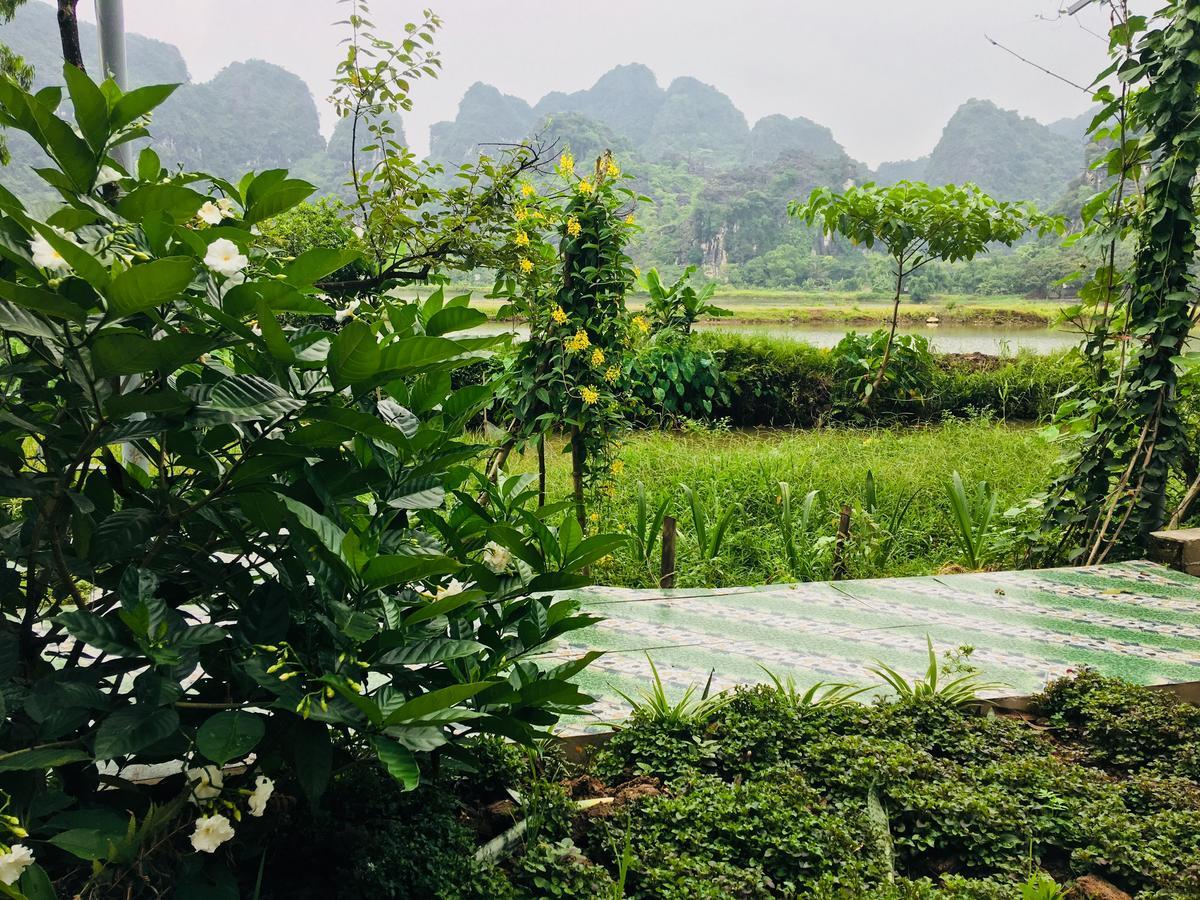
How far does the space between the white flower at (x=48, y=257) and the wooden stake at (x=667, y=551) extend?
7.36 feet

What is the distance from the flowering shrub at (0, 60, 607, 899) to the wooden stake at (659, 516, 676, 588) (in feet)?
5.87

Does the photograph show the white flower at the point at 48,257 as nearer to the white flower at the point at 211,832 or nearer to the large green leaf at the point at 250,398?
the large green leaf at the point at 250,398

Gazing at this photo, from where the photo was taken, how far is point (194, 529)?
1066mm

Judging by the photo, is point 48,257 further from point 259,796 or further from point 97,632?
point 259,796

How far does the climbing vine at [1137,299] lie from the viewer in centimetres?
300

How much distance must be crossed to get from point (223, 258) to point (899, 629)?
90.1 inches

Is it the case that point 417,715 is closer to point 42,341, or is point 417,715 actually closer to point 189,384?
→ point 189,384

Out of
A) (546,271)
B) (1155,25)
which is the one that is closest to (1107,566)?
(1155,25)

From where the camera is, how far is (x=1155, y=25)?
9.94ft

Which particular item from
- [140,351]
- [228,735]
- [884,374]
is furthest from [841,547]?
[884,374]

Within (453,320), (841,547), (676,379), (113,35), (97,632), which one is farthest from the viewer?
(676,379)

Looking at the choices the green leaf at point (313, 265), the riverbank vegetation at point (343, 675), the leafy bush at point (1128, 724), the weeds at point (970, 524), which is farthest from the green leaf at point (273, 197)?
the weeds at point (970, 524)

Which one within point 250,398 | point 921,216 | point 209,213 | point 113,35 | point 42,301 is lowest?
point 250,398

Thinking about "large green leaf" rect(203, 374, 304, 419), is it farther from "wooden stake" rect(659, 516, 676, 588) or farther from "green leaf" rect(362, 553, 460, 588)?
"wooden stake" rect(659, 516, 676, 588)
